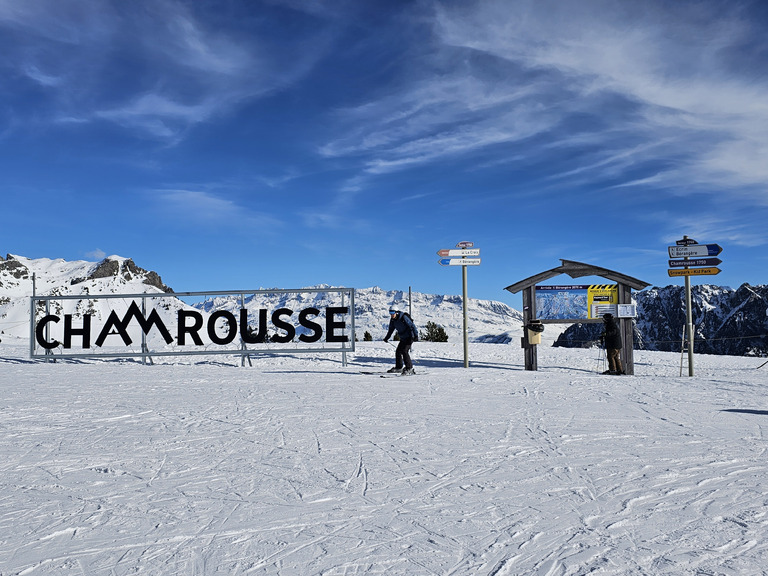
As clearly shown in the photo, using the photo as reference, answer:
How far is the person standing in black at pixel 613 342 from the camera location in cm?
1373

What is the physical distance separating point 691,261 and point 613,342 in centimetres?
255

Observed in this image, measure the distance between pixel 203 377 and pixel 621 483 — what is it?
32.9ft

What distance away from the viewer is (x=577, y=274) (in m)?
14.4

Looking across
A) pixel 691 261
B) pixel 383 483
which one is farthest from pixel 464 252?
pixel 383 483

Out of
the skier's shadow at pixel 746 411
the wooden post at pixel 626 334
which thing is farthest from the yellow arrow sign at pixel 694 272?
the skier's shadow at pixel 746 411

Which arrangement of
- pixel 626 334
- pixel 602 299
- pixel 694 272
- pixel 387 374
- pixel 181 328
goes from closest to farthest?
pixel 387 374
pixel 694 272
pixel 626 334
pixel 602 299
pixel 181 328

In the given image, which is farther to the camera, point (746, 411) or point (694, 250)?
point (694, 250)

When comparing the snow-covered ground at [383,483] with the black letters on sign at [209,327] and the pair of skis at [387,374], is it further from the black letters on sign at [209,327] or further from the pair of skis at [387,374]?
the black letters on sign at [209,327]

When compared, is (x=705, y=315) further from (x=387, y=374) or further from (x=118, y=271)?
(x=387, y=374)

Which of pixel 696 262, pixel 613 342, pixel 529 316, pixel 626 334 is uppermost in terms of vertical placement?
pixel 696 262

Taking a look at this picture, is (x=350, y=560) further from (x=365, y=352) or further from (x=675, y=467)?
(x=365, y=352)

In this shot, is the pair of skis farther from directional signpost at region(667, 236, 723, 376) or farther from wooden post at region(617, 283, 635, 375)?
directional signpost at region(667, 236, 723, 376)

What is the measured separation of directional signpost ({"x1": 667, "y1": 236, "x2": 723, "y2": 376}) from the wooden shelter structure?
0.81m

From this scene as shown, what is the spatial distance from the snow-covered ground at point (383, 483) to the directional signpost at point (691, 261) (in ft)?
13.6
